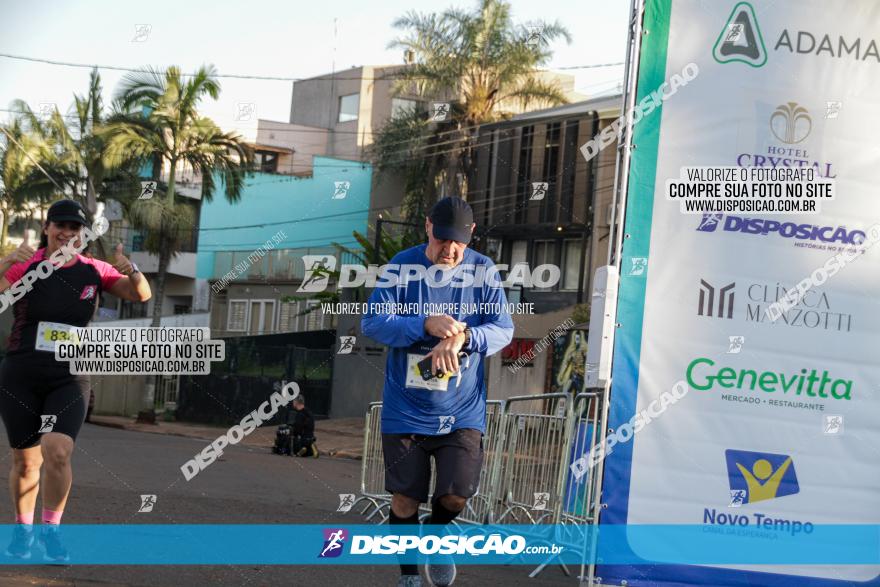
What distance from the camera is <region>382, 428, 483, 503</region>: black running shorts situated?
571 centimetres

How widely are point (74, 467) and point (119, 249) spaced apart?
798 cm

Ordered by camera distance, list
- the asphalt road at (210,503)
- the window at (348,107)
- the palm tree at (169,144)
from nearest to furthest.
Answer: the asphalt road at (210,503) → the palm tree at (169,144) → the window at (348,107)

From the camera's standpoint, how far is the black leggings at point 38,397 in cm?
646

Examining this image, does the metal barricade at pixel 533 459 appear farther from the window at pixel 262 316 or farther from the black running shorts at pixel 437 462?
the window at pixel 262 316

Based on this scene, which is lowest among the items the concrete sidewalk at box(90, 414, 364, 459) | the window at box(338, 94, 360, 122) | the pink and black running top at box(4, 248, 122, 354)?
the concrete sidewalk at box(90, 414, 364, 459)

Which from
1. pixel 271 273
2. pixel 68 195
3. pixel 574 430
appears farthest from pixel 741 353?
pixel 271 273

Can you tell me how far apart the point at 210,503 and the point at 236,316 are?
36.1m

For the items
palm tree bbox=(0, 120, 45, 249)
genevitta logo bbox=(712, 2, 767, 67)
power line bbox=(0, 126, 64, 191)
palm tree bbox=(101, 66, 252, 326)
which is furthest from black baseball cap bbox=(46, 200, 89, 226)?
palm tree bbox=(0, 120, 45, 249)

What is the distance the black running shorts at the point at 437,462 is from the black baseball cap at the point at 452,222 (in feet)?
3.22

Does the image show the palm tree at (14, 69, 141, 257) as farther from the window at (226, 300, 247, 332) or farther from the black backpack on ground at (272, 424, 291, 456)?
the black backpack on ground at (272, 424, 291, 456)

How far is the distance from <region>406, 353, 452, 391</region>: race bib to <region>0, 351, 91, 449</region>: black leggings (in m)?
1.97

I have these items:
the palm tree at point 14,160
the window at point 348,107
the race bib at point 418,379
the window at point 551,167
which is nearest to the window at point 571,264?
the window at point 551,167

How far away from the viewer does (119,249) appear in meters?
6.71

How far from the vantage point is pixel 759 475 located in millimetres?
5945
